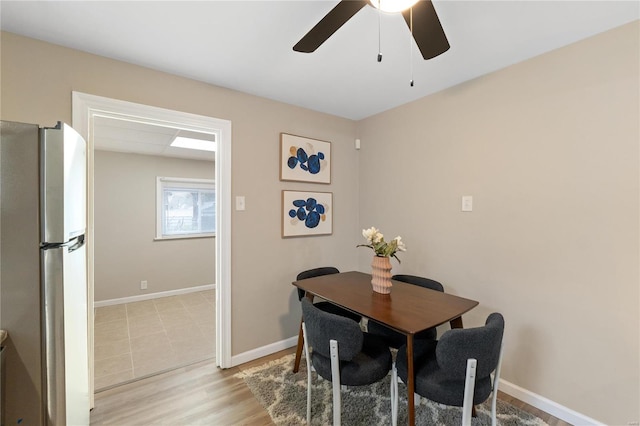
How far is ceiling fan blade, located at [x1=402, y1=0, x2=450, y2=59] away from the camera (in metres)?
1.13

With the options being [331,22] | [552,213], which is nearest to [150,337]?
[331,22]

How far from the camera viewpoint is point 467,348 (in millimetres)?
1251

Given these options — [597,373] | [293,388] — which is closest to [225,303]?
[293,388]

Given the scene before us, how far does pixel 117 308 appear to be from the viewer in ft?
12.3

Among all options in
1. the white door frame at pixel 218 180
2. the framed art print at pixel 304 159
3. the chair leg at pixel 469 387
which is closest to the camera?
the chair leg at pixel 469 387

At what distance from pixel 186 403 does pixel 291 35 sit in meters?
2.55

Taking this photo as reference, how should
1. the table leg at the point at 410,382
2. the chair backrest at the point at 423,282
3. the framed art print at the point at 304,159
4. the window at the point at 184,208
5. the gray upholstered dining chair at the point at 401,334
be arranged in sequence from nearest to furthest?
the table leg at the point at 410,382, the gray upholstered dining chair at the point at 401,334, the chair backrest at the point at 423,282, the framed art print at the point at 304,159, the window at the point at 184,208

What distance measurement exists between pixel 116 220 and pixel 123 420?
3068 millimetres

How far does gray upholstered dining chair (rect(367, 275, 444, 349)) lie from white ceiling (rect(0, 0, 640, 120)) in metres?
1.64

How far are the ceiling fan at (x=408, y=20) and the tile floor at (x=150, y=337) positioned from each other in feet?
8.89

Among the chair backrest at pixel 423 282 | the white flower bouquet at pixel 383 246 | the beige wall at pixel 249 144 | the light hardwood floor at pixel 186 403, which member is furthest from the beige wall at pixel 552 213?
the beige wall at pixel 249 144

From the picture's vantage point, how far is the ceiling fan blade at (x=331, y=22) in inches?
43.9

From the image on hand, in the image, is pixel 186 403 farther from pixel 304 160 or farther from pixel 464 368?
pixel 304 160

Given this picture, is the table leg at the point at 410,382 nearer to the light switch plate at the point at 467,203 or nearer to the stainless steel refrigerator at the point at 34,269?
the light switch plate at the point at 467,203
